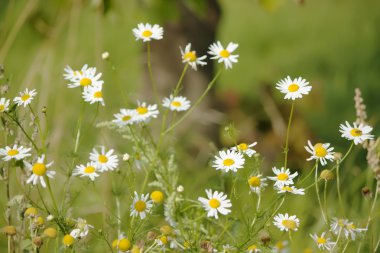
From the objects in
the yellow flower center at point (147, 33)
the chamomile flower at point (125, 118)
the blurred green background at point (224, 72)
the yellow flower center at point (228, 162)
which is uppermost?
the blurred green background at point (224, 72)

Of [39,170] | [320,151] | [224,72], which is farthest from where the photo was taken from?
Result: [224,72]

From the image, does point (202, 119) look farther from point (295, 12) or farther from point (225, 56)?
point (295, 12)

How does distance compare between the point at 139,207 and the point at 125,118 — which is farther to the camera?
the point at 125,118

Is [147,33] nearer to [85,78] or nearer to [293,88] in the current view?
[85,78]

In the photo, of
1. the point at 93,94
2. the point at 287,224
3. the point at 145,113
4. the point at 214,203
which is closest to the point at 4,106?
the point at 93,94

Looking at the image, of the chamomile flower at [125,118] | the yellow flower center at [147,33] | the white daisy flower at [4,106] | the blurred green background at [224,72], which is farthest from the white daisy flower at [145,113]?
the blurred green background at [224,72]

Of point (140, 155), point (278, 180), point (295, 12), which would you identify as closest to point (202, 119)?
point (140, 155)

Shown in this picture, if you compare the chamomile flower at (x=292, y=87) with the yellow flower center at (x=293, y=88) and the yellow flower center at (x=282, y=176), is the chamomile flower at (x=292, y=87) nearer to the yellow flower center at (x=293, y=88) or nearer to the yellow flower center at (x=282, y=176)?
the yellow flower center at (x=293, y=88)

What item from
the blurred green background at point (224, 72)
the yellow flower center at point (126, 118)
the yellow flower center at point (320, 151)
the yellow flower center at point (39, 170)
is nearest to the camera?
the yellow flower center at point (39, 170)
